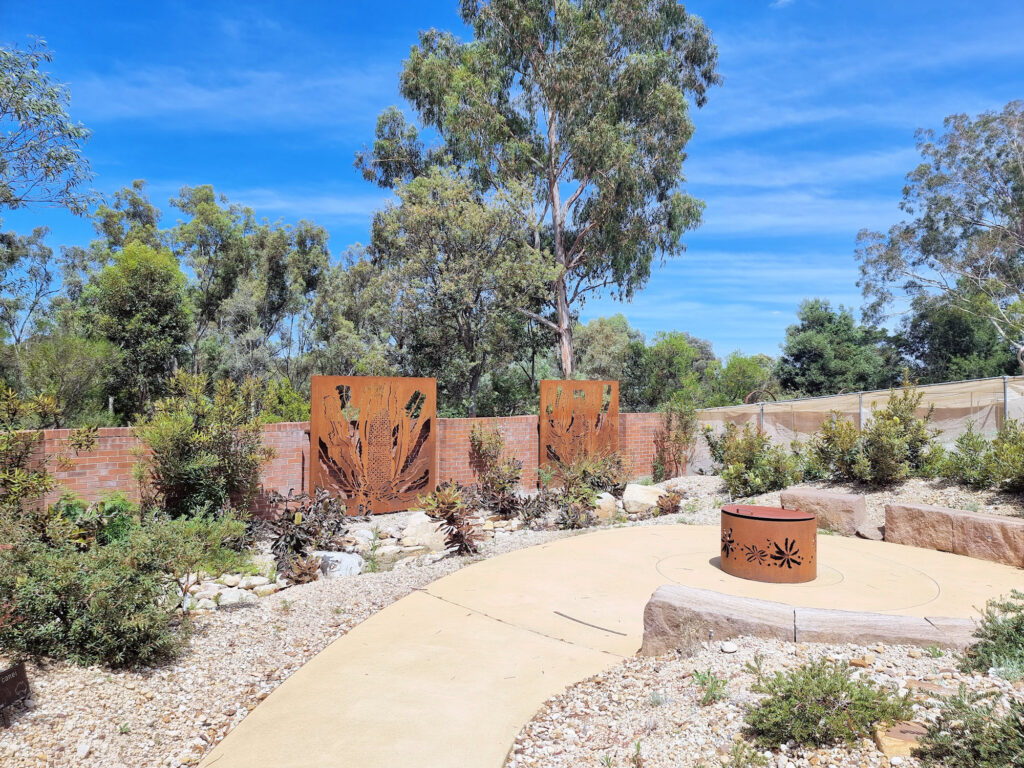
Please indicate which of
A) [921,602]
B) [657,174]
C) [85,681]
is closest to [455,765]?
[85,681]

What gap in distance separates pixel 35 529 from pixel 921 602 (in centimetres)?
722

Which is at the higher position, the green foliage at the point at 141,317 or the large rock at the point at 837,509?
the green foliage at the point at 141,317

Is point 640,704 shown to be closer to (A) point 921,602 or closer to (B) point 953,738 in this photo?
(B) point 953,738

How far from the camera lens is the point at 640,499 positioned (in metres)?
10.2

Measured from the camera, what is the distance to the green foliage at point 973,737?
218 centimetres

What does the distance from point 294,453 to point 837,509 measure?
7.52m

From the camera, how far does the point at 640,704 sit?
10.6 ft

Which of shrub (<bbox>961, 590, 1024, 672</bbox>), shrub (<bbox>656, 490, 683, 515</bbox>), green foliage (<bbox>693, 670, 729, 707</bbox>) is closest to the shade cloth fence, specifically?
shrub (<bbox>656, 490, 683, 515</bbox>)

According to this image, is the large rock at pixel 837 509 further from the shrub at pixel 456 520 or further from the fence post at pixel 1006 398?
the shrub at pixel 456 520

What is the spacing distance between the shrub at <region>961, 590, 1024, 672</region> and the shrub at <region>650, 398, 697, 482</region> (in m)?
11.7

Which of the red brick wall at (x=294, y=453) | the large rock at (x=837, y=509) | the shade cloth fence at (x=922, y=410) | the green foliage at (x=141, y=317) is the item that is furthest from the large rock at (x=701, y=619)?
the green foliage at (x=141, y=317)

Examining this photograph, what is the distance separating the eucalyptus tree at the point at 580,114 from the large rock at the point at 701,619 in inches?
624

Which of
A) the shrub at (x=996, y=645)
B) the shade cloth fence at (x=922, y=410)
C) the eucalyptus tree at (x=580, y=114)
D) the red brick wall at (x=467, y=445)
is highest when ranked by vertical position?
the eucalyptus tree at (x=580, y=114)

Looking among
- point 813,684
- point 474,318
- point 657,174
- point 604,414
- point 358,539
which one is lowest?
point 358,539
